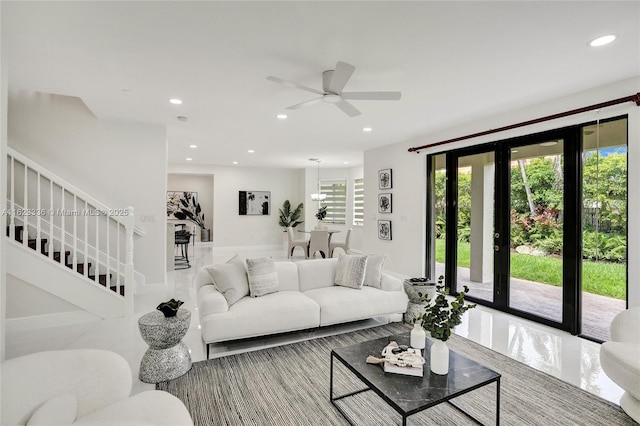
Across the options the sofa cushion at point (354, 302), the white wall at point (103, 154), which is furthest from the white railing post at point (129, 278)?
the sofa cushion at point (354, 302)

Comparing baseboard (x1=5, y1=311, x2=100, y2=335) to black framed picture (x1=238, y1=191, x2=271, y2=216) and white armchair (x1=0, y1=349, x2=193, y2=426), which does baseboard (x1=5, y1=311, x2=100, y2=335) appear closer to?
white armchair (x1=0, y1=349, x2=193, y2=426)

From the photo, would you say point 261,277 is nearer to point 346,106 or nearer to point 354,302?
point 354,302

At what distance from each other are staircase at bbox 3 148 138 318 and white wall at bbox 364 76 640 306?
4348mm

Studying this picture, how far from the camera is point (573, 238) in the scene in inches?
141

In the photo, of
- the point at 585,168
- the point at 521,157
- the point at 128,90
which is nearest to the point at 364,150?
the point at 521,157

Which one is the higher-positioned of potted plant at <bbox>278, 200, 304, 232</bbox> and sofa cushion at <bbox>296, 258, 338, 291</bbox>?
potted plant at <bbox>278, 200, 304, 232</bbox>

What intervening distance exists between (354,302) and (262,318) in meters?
1.00

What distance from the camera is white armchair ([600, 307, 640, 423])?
1940mm

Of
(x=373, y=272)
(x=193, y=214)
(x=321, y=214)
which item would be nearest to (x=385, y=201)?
(x=373, y=272)

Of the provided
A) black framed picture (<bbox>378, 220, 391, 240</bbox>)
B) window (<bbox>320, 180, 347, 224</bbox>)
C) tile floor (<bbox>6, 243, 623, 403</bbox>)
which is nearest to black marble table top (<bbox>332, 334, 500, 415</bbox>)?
tile floor (<bbox>6, 243, 623, 403</bbox>)

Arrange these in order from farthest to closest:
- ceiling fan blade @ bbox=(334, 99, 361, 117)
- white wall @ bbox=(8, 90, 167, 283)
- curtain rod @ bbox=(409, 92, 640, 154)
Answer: white wall @ bbox=(8, 90, 167, 283) → ceiling fan blade @ bbox=(334, 99, 361, 117) → curtain rod @ bbox=(409, 92, 640, 154)

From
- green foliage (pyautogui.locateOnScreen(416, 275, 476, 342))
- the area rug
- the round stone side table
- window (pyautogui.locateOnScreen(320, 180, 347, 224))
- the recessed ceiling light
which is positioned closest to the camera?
green foliage (pyautogui.locateOnScreen(416, 275, 476, 342))

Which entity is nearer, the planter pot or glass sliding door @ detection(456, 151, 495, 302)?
the planter pot

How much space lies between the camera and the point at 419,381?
1.87 m
